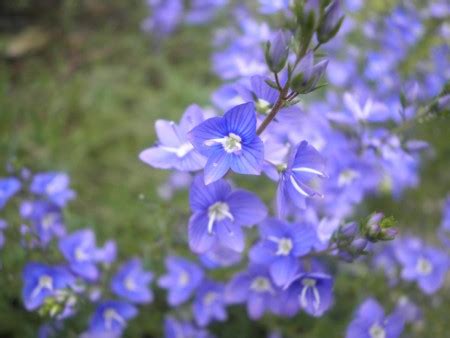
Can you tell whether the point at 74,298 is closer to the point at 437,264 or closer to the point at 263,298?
the point at 263,298

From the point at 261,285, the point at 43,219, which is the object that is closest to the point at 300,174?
the point at 261,285

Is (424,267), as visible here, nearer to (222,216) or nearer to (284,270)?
(284,270)

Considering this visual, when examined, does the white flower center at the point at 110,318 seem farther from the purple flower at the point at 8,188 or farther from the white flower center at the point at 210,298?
the purple flower at the point at 8,188

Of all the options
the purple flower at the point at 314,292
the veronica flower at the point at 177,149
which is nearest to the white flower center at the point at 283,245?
the purple flower at the point at 314,292

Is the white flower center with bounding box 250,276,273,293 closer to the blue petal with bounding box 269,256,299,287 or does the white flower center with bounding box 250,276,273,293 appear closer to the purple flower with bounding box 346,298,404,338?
the blue petal with bounding box 269,256,299,287

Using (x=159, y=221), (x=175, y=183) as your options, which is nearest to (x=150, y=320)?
(x=159, y=221)

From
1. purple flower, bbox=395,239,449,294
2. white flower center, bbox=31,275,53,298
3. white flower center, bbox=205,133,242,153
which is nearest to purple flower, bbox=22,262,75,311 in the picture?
white flower center, bbox=31,275,53,298

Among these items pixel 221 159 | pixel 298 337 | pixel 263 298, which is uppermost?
pixel 221 159
